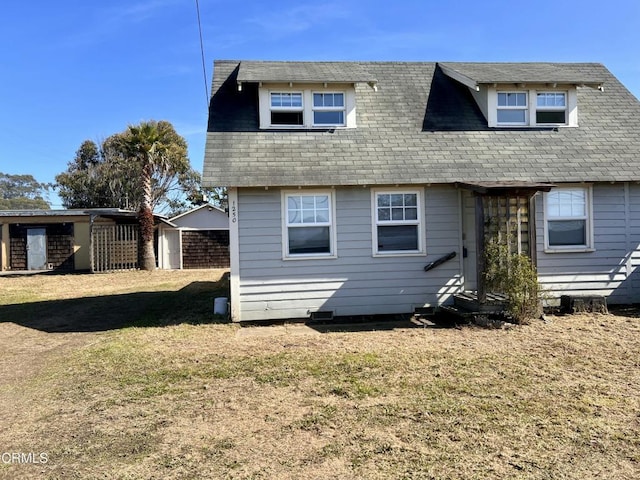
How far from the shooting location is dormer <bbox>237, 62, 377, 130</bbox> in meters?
9.87

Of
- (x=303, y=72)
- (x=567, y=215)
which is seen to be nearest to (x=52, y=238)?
(x=303, y=72)

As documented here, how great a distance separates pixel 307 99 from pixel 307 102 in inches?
2.7

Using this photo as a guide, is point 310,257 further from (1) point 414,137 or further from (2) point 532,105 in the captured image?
(2) point 532,105

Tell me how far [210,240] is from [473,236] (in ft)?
53.8

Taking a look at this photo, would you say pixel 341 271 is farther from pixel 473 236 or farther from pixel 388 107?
pixel 388 107

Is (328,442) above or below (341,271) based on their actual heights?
below

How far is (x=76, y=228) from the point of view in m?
22.5

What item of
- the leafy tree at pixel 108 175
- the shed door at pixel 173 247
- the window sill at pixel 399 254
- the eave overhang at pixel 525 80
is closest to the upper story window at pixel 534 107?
the eave overhang at pixel 525 80

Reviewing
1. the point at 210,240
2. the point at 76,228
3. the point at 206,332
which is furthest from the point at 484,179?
the point at 76,228

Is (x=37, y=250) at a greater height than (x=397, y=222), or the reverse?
(x=397, y=222)

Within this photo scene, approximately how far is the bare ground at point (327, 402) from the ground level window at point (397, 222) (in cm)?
168

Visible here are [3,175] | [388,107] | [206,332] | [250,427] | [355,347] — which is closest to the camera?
[250,427]

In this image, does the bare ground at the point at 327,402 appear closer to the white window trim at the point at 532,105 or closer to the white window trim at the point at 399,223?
the white window trim at the point at 399,223

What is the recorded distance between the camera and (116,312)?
10805mm
